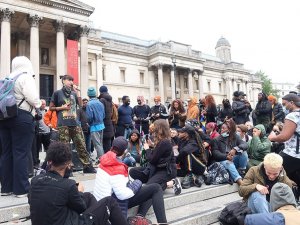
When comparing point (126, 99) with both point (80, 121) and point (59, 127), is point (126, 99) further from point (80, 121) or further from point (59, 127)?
point (59, 127)

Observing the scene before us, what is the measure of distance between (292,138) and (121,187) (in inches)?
106

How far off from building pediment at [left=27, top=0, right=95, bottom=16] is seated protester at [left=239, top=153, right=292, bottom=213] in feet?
70.0

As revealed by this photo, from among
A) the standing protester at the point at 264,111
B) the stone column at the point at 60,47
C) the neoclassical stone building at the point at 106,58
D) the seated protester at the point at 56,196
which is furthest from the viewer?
the stone column at the point at 60,47

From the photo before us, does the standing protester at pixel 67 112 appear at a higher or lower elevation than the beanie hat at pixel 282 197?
higher

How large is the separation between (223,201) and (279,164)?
5.07 feet

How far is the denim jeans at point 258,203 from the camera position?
13.4 feet

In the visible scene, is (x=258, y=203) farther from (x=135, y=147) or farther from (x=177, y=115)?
(x=177, y=115)

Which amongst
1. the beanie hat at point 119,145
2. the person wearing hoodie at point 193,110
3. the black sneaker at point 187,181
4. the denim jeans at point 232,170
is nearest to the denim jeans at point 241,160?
the denim jeans at point 232,170

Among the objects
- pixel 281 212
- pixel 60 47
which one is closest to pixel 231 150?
pixel 281 212

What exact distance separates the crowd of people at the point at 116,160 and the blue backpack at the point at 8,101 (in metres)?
0.10

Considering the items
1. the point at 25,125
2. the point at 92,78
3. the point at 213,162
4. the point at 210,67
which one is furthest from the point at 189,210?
the point at 210,67

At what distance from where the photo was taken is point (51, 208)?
2.66 meters

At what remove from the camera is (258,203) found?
13.6 ft

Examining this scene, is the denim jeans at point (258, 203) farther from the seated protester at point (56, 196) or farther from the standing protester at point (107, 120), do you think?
the standing protester at point (107, 120)
